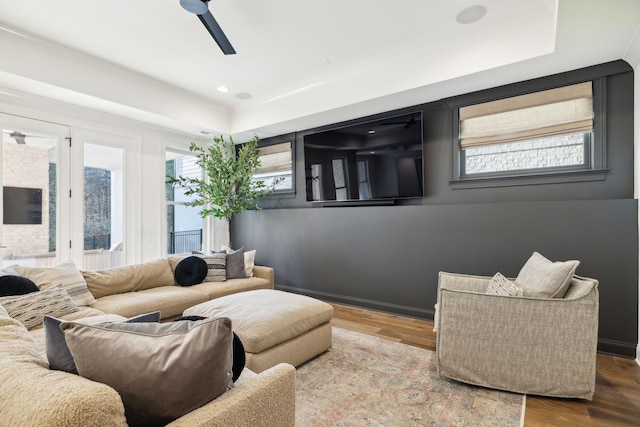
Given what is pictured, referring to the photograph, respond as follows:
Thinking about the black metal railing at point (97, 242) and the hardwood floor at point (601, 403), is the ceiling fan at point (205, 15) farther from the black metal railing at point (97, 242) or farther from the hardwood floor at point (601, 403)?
the black metal railing at point (97, 242)

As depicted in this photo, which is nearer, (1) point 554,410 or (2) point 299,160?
(1) point 554,410

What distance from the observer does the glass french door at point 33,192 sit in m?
3.31

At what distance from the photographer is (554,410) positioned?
1.90 meters

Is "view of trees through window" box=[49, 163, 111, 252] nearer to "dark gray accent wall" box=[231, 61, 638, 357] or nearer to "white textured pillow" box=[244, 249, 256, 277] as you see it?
"white textured pillow" box=[244, 249, 256, 277]

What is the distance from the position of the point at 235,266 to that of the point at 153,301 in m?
1.17

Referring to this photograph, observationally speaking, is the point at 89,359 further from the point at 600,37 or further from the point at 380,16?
the point at 600,37

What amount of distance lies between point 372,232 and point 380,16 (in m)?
2.28

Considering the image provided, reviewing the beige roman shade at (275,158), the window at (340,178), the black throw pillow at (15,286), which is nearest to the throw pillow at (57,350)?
the black throw pillow at (15,286)

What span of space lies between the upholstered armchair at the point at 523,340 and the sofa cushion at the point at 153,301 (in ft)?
7.57

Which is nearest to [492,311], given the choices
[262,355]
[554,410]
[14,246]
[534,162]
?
[554,410]

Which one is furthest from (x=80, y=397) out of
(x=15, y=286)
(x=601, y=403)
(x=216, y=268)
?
(x=216, y=268)

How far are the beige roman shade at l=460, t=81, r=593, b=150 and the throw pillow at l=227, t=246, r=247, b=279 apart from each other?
291 centimetres

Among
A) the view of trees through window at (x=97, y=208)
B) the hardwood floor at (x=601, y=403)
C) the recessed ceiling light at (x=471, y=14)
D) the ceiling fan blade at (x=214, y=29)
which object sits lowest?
the hardwood floor at (x=601, y=403)

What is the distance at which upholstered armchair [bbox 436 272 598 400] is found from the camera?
6.37 feet
